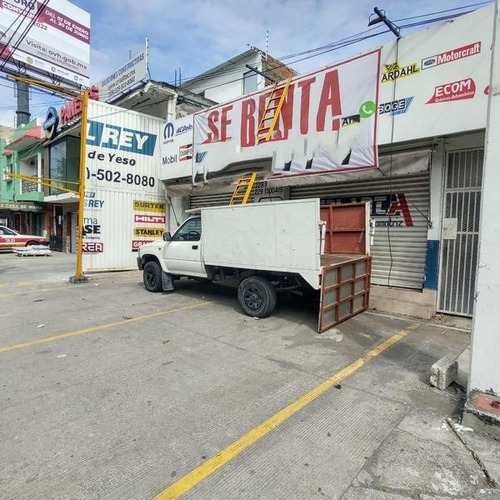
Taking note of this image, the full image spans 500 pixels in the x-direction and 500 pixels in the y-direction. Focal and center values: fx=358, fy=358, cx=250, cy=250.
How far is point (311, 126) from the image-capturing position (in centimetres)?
851

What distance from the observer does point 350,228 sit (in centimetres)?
741

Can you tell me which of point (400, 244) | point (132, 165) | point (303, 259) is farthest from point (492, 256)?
point (132, 165)

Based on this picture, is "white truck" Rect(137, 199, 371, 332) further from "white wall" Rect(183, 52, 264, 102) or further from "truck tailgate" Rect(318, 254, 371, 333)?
"white wall" Rect(183, 52, 264, 102)

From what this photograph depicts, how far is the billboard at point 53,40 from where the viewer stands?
99.4 feet

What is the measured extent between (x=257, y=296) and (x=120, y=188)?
8.35m

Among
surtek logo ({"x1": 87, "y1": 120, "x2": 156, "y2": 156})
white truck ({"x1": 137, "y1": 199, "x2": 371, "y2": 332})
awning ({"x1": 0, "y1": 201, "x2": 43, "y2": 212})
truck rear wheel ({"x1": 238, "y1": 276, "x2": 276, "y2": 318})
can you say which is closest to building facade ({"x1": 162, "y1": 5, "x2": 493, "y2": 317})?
white truck ({"x1": 137, "y1": 199, "x2": 371, "y2": 332})

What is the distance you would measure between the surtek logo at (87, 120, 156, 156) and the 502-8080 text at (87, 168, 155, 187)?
850 millimetres

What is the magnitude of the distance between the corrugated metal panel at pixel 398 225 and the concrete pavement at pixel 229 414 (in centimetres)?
191

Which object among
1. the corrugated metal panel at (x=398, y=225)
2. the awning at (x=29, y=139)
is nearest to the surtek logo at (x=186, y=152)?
the corrugated metal panel at (x=398, y=225)

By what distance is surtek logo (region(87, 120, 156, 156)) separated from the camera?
39.4ft

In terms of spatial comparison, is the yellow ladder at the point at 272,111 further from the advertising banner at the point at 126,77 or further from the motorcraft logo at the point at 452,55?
the advertising banner at the point at 126,77

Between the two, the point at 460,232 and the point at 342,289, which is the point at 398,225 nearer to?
the point at 460,232

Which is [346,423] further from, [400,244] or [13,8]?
[13,8]

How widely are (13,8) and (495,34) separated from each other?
133ft
